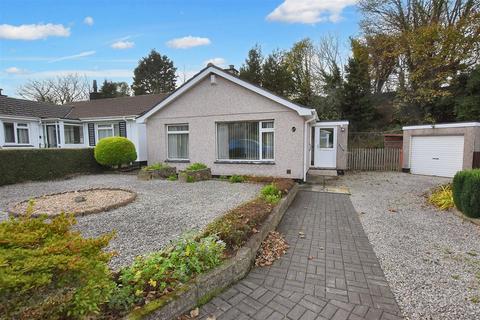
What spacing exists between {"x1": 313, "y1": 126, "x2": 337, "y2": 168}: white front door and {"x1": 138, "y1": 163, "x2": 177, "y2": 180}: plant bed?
763 cm

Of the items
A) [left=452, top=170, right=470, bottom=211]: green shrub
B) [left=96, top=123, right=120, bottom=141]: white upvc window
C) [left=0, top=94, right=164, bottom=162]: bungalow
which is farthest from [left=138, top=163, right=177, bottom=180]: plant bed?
[left=452, top=170, right=470, bottom=211]: green shrub

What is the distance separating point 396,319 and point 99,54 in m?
21.6

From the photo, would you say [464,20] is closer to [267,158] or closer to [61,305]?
[267,158]

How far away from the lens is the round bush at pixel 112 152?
11.9m

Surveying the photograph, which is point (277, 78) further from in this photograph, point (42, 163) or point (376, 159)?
point (42, 163)

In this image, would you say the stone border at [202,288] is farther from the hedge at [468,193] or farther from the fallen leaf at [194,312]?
the hedge at [468,193]

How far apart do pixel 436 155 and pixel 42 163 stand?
18207mm

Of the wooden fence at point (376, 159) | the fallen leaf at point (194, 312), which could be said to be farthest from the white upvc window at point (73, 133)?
the fallen leaf at point (194, 312)

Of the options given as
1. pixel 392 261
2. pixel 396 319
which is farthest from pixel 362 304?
pixel 392 261

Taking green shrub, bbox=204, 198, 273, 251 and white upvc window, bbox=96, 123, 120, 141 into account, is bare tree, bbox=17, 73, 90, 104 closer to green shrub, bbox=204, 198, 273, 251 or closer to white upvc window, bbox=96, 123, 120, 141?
white upvc window, bbox=96, 123, 120, 141

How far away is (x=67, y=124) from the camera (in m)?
16.4

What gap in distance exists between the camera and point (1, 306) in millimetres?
1537

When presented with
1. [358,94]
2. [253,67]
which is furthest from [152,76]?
[358,94]

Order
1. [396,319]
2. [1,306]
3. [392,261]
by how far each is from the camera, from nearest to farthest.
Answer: [1,306] → [396,319] → [392,261]
